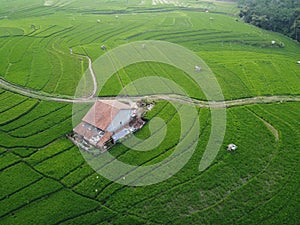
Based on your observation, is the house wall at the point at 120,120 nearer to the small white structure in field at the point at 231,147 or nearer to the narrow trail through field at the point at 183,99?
the narrow trail through field at the point at 183,99

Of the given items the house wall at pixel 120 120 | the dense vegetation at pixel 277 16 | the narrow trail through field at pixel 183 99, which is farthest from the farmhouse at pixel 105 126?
the dense vegetation at pixel 277 16

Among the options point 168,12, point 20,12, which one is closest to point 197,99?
point 168,12

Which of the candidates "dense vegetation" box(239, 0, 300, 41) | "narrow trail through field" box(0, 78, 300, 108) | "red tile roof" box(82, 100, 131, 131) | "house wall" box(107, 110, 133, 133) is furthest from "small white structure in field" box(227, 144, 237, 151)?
"dense vegetation" box(239, 0, 300, 41)

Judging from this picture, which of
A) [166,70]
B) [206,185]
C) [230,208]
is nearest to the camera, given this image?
[230,208]

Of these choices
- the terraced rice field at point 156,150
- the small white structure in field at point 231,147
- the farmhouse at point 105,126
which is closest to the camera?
the terraced rice field at point 156,150

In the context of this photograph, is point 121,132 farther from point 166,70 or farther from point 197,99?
point 166,70

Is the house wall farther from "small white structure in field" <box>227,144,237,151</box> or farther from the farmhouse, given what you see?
"small white structure in field" <box>227,144,237,151</box>

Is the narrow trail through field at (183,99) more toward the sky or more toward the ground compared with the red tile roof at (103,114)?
more toward the ground
